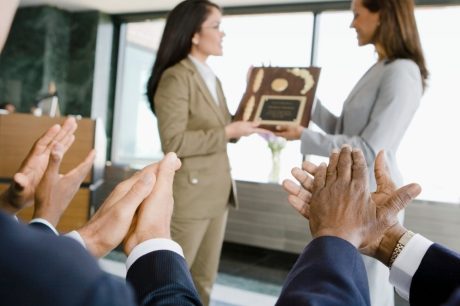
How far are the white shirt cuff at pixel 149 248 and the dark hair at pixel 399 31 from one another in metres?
1.23

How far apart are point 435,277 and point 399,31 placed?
39.9 inches

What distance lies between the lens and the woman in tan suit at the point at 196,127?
197 cm

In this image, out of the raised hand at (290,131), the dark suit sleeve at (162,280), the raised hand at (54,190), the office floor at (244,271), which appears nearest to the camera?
the dark suit sleeve at (162,280)

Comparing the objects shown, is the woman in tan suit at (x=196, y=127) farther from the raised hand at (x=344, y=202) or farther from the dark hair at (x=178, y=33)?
the raised hand at (x=344, y=202)

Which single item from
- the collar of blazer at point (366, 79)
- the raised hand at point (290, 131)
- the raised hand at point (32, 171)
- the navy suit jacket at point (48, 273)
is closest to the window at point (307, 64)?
the raised hand at point (290, 131)

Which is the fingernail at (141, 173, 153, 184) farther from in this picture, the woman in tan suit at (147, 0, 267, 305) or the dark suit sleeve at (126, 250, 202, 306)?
the woman in tan suit at (147, 0, 267, 305)

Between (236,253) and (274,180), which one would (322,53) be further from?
(236,253)

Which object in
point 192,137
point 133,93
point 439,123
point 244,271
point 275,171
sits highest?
point 192,137

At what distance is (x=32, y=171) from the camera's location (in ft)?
3.95

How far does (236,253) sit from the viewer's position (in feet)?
14.8

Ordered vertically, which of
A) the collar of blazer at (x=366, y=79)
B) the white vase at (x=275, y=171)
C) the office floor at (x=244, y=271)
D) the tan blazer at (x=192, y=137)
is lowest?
the office floor at (x=244, y=271)

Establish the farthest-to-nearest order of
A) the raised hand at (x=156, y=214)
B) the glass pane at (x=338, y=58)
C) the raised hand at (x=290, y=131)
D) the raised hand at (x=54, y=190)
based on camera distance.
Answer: the glass pane at (x=338, y=58) → the raised hand at (x=290, y=131) → the raised hand at (x=54, y=190) → the raised hand at (x=156, y=214)

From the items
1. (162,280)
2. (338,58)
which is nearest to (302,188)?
(162,280)

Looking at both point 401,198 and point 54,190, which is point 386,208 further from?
point 54,190
